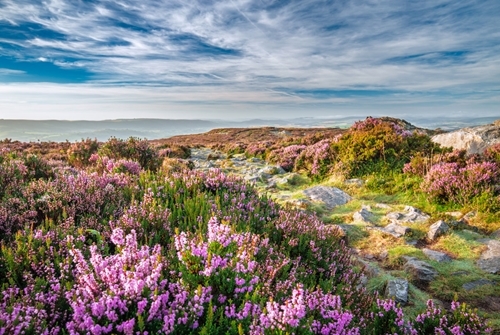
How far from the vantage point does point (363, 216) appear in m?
7.93

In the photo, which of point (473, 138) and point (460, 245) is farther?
point (473, 138)

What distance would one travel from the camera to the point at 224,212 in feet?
15.1

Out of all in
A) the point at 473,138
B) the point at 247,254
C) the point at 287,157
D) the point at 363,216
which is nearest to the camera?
the point at 247,254

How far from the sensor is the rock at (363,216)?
7796 mm

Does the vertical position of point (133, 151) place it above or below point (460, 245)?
above

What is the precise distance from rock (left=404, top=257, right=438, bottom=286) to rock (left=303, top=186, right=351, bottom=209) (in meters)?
3.72

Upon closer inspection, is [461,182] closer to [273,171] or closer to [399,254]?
[399,254]

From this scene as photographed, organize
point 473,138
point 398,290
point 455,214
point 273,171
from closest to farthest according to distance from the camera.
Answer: point 398,290 → point 455,214 → point 473,138 → point 273,171

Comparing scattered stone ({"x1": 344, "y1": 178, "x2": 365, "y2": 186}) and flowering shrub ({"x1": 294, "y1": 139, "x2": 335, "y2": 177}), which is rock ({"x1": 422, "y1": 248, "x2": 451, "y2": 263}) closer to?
scattered stone ({"x1": 344, "y1": 178, "x2": 365, "y2": 186})

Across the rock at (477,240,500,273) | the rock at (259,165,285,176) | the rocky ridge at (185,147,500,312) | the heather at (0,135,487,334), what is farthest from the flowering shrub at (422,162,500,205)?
the rock at (259,165,285,176)

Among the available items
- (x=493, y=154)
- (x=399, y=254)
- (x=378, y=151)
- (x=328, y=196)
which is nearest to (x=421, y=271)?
(x=399, y=254)

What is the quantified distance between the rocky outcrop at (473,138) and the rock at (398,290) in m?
9.65

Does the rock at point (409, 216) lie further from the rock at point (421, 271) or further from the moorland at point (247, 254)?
the rock at point (421, 271)

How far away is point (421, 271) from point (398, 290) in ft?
3.29
